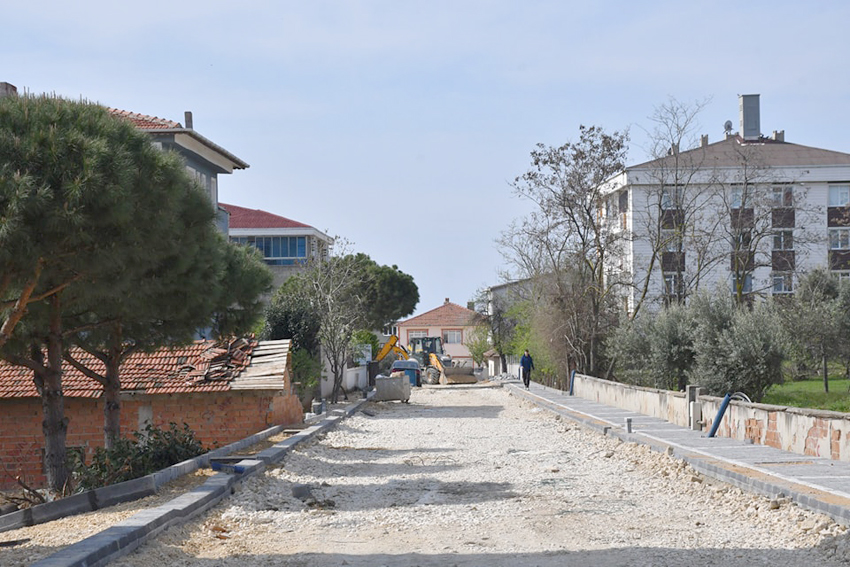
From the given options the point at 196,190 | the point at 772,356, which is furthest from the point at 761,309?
the point at 196,190

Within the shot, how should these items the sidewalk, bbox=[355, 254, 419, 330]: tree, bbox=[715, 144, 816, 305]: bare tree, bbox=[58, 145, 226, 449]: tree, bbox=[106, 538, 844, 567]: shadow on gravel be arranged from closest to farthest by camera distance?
bbox=[106, 538, 844, 567]: shadow on gravel → the sidewalk → bbox=[58, 145, 226, 449]: tree → bbox=[715, 144, 816, 305]: bare tree → bbox=[355, 254, 419, 330]: tree

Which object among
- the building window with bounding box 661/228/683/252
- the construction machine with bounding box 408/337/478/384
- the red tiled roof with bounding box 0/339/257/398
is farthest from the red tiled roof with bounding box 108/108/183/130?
the construction machine with bounding box 408/337/478/384

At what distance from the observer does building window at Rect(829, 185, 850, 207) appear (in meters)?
53.0

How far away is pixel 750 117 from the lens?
56781 mm

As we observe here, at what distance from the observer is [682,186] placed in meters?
39.5

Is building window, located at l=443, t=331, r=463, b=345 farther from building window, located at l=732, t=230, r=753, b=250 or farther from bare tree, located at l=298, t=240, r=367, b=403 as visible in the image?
building window, located at l=732, t=230, r=753, b=250

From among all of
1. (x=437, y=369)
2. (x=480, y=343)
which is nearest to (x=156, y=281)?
(x=437, y=369)

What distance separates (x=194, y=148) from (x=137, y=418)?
35.0 ft

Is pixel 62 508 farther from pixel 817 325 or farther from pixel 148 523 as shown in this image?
pixel 817 325

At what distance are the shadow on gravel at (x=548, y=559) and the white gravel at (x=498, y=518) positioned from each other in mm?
17

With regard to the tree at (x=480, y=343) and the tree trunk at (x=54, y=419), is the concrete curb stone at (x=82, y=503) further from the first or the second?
the tree at (x=480, y=343)

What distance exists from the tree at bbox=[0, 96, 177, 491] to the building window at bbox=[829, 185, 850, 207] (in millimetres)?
47601

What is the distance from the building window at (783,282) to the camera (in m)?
43.1

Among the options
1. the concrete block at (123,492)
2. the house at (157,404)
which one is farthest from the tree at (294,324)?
the concrete block at (123,492)
